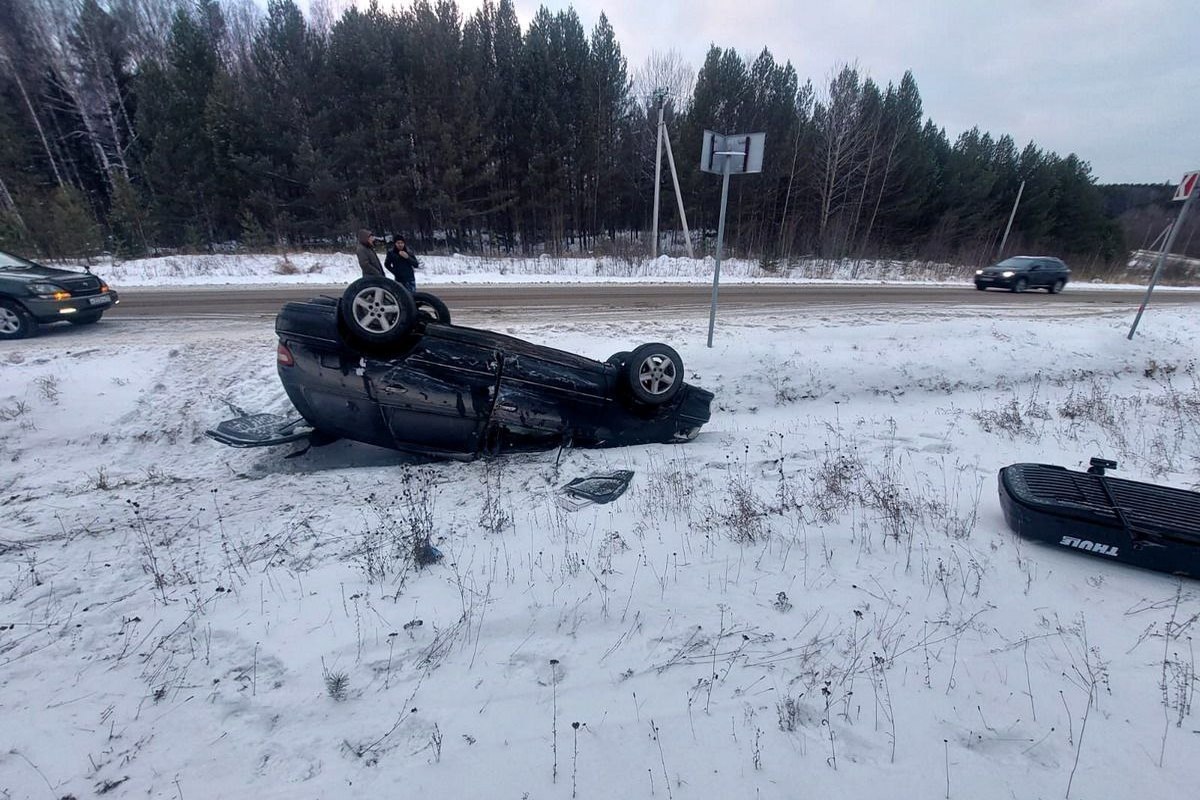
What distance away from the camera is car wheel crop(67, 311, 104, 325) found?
908 centimetres

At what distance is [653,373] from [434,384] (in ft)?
7.18

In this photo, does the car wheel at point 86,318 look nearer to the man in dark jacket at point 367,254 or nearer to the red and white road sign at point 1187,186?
the man in dark jacket at point 367,254

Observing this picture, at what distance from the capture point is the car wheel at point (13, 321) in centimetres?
853

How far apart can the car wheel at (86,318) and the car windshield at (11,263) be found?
1179 mm

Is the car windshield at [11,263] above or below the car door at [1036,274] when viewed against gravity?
above

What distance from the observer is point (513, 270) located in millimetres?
20328

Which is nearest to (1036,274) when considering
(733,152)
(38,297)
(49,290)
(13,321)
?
(733,152)

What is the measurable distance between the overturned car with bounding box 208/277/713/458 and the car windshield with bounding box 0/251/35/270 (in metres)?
7.73

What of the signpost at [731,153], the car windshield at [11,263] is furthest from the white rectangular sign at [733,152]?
the car windshield at [11,263]

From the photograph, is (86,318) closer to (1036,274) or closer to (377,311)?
(377,311)

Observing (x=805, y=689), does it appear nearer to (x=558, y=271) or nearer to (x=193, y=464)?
(x=193, y=464)

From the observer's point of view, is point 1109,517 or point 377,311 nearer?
point 1109,517

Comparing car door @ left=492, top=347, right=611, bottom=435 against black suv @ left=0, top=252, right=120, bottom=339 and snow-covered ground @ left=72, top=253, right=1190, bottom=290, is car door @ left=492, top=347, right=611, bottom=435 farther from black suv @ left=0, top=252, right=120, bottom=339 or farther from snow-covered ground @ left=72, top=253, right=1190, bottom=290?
snow-covered ground @ left=72, top=253, right=1190, bottom=290

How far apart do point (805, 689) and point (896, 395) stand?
293 inches
